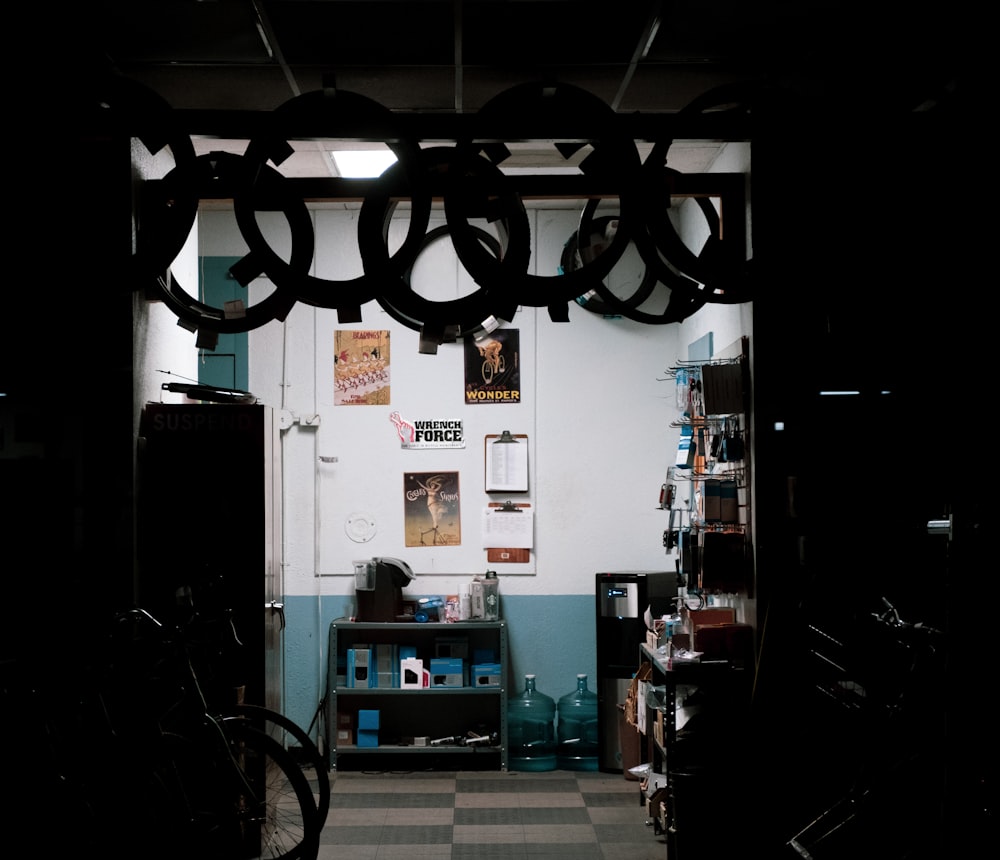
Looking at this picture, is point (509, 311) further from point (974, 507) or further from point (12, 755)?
point (12, 755)

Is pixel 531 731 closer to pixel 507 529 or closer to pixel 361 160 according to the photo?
pixel 507 529

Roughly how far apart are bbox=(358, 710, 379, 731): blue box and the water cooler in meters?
1.36

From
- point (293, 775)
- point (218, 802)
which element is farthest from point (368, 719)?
point (293, 775)

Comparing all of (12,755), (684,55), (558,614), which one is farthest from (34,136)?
(558,614)

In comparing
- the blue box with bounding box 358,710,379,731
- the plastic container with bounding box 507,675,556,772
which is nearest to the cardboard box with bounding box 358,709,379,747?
the blue box with bounding box 358,710,379,731

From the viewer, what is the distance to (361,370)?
638cm

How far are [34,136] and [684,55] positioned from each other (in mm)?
2494

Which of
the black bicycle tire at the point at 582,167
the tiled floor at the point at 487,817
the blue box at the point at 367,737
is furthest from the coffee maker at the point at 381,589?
the black bicycle tire at the point at 582,167

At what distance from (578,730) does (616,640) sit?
0.66 meters

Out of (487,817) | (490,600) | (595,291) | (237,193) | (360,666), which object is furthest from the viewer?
(490,600)

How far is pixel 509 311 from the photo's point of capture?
3.51m

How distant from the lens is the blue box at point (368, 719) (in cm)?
598

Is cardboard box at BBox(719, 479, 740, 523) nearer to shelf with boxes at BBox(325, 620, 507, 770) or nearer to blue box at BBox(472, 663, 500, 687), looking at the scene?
shelf with boxes at BBox(325, 620, 507, 770)

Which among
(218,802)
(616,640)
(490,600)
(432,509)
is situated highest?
(432,509)
